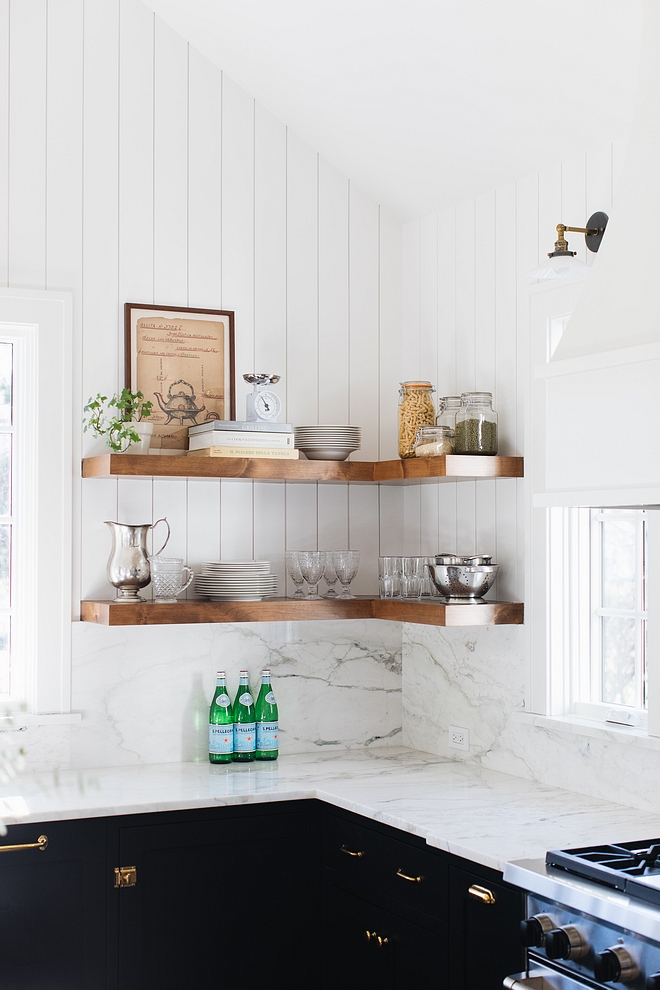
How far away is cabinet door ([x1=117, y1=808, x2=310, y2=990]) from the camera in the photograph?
111 inches

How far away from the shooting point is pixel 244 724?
3.38 metres

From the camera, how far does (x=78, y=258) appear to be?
3.35 metres

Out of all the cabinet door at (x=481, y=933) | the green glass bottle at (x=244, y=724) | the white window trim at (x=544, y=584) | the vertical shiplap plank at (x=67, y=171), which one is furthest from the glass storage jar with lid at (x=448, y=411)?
the cabinet door at (x=481, y=933)

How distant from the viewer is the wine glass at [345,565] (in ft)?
11.3

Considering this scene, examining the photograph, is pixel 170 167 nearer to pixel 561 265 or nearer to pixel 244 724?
pixel 561 265

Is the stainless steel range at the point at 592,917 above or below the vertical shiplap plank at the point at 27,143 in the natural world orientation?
below

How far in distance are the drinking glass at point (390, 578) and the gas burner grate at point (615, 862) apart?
1287mm

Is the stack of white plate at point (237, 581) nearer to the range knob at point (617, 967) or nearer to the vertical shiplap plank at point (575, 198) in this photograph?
the vertical shiplap plank at point (575, 198)

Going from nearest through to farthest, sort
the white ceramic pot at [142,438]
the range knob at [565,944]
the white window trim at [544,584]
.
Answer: the range knob at [565,944]
the white window trim at [544,584]
the white ceramic pot at [142,438]

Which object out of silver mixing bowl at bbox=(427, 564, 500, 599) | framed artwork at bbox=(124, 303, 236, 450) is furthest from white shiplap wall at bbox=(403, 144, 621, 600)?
framed artwork at bbox=(124, 303, 236, 450)

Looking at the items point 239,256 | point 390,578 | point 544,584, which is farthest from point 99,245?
point 544,584

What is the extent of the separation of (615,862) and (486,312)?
179 cm

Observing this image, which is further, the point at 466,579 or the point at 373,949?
the point at 466,579

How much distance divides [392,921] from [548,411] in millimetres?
1533
